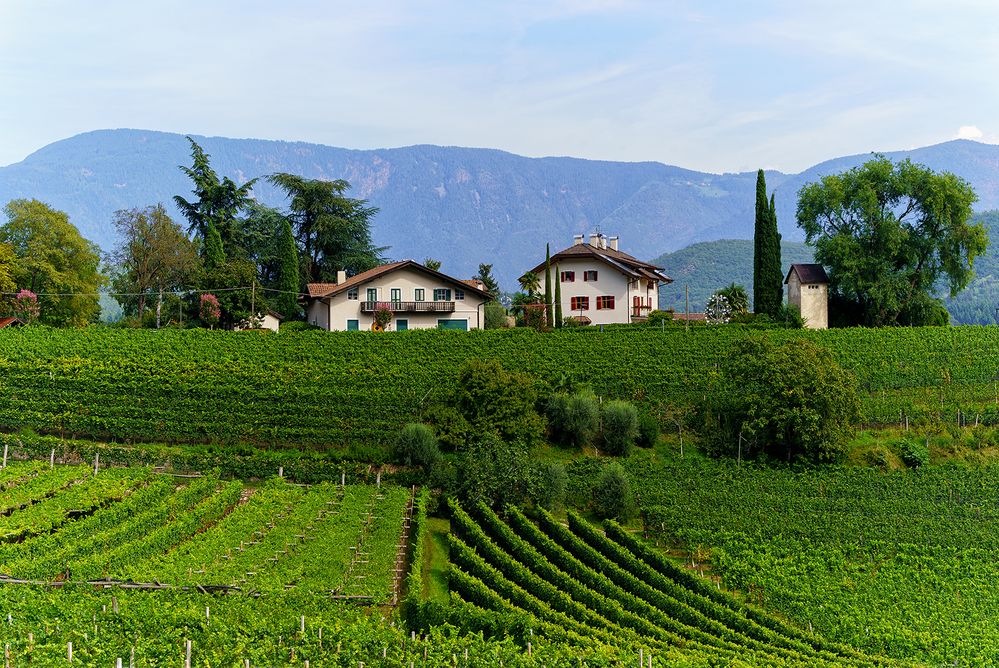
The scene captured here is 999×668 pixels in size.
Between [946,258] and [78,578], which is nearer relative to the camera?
[78,578]

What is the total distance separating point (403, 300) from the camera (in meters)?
67.3

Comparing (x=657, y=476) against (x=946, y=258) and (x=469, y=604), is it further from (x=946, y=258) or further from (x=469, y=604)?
(x=946, y=258)

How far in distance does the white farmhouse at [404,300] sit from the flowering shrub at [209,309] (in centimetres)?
629

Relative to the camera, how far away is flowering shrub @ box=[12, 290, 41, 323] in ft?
205

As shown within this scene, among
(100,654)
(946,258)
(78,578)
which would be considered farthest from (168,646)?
(946,258)

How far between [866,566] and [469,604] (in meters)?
14.5

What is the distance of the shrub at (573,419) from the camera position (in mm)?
48625

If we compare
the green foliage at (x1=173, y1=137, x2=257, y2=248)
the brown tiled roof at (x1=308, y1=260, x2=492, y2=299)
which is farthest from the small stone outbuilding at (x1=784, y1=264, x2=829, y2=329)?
the green foliage at (x1=173, y1=137, x2=257, y2=248)

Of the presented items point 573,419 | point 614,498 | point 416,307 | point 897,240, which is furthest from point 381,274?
point 897,240

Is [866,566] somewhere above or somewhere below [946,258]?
below

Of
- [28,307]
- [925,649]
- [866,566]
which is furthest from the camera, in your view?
[28,307]

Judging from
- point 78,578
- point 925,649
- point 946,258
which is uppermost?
point 946,258

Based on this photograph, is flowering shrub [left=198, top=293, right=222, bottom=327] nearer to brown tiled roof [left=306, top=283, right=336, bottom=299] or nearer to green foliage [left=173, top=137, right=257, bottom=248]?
brown tiled roof [left=306, top=283, right=336, bottom=299]

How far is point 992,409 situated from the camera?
51.3 metres
